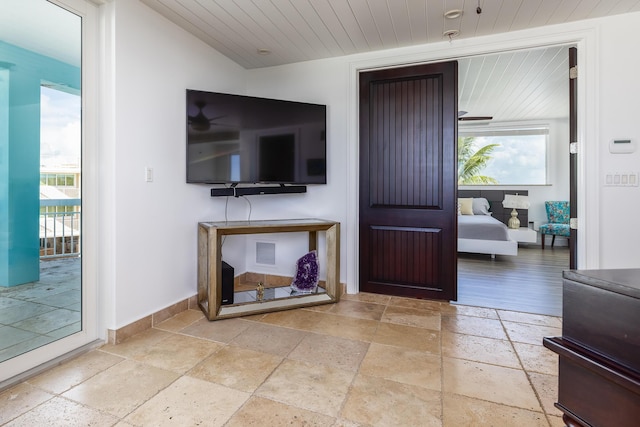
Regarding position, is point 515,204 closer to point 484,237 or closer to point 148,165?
point 484,237

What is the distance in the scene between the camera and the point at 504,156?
682cm

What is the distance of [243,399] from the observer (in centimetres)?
156

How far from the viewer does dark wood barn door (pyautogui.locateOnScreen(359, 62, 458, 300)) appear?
9.70ft

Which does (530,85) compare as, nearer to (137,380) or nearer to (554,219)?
(554,219)

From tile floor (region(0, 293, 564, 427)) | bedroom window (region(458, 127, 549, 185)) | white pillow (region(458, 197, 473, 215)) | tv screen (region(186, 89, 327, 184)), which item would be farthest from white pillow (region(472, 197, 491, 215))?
tv screen (region(186, 89, 327, 184))

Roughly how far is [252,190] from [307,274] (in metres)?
0.94

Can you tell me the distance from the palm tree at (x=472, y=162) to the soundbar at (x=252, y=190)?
507 centimetres

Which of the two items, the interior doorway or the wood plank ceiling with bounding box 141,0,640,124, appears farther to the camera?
the interior doorway

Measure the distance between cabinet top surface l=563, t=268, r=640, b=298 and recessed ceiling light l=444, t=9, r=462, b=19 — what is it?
7.27 ft

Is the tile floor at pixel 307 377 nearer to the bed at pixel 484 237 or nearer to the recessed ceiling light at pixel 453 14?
the recessed ceiling light at pixel 453 14

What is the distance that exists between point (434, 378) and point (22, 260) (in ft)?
7.96

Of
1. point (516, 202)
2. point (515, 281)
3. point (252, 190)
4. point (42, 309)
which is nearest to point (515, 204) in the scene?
point (516, 202)

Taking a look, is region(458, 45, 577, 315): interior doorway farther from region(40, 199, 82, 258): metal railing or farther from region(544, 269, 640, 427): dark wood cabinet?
region(40, 199, 82, 258): metal railing

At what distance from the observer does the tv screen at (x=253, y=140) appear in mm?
2684
